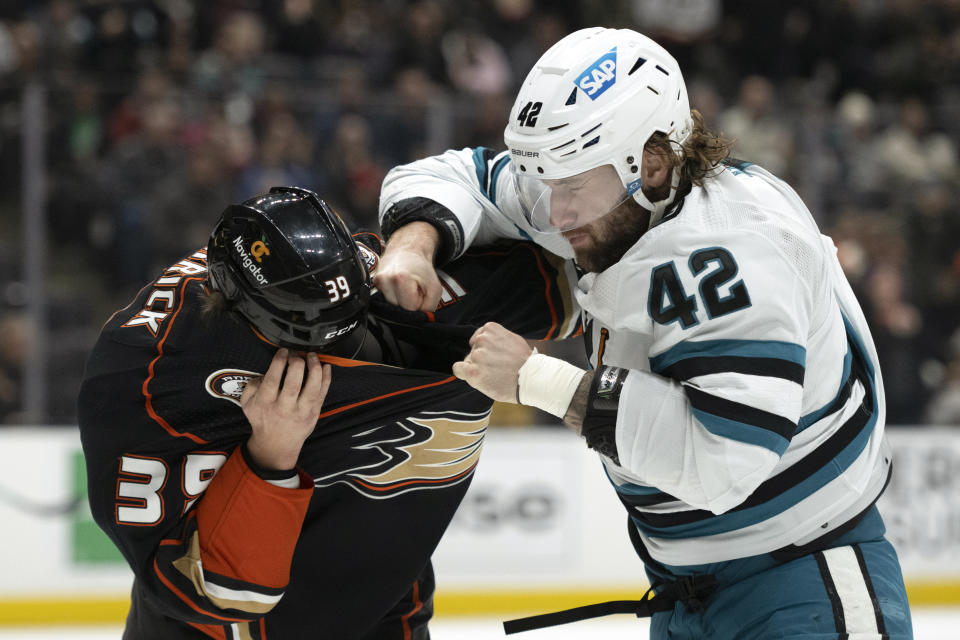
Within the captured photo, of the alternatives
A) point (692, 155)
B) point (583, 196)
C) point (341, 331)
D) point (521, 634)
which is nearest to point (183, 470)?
point (341, 331)

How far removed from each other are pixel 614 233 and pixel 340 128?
4.42 metres

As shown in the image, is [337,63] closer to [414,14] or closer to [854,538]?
[414,14]

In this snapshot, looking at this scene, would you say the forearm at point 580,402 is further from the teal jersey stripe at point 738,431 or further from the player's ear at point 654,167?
the player's ear at point 654,167

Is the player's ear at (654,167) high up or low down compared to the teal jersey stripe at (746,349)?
up

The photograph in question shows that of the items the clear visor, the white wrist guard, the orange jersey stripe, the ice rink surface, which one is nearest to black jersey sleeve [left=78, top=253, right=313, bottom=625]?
the orange jersey stripe

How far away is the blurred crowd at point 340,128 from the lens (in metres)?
5.62

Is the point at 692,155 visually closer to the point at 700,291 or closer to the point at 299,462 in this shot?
the point at 700,291

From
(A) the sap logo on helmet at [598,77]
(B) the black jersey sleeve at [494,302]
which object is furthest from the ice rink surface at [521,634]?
(A) the sap logo on helmet at [598,77]

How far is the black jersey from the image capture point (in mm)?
2195

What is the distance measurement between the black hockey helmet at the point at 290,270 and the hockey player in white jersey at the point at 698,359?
26cm

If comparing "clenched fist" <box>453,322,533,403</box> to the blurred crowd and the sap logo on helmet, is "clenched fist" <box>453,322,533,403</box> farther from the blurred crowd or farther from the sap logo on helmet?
the blurred crowd

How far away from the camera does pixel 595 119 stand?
6.58 ft

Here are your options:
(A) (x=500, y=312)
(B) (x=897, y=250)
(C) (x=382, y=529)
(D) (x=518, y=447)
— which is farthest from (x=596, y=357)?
(B) (x=897, y=250)

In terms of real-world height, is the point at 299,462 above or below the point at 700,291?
below
